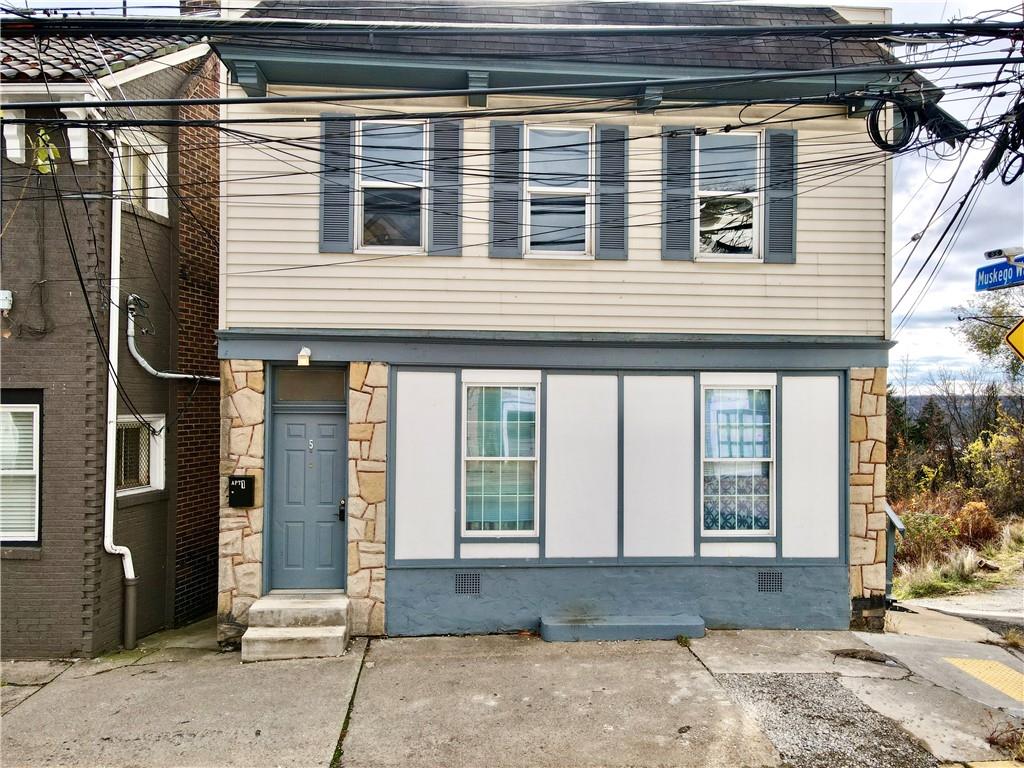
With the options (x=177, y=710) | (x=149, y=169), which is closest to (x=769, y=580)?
(x=177, y=710)

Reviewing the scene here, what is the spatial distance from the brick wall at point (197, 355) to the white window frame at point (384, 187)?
7.30ft

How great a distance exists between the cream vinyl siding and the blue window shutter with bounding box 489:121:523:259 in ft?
0.37

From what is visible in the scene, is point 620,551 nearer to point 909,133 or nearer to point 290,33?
point 909,133

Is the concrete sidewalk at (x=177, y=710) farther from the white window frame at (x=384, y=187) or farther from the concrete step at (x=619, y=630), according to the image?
the white window frame at (x=384, y=187)

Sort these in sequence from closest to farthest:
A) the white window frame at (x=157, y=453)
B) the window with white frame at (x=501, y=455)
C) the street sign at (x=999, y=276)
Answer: the street sign at (x=999, y=276)
the window with white frame at (x=501, y=455)
the white window frame at (x=157, y=453)

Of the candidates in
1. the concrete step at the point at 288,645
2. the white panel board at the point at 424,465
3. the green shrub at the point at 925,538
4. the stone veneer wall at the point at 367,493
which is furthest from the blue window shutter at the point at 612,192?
the green shrub at the point at 925,538

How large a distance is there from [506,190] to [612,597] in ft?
15.2

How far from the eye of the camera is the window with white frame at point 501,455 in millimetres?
6875

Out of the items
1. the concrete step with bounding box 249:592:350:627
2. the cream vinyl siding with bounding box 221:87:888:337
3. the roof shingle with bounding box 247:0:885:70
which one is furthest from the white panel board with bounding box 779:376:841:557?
the concrete step with bounding box 249:592:350:627

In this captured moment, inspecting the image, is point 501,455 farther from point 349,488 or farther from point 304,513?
point 304,513

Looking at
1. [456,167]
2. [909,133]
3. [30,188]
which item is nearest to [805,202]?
[909,133]

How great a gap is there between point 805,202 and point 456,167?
3.94m

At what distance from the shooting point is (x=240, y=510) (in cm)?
662

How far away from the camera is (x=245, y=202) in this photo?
21.9 ft
